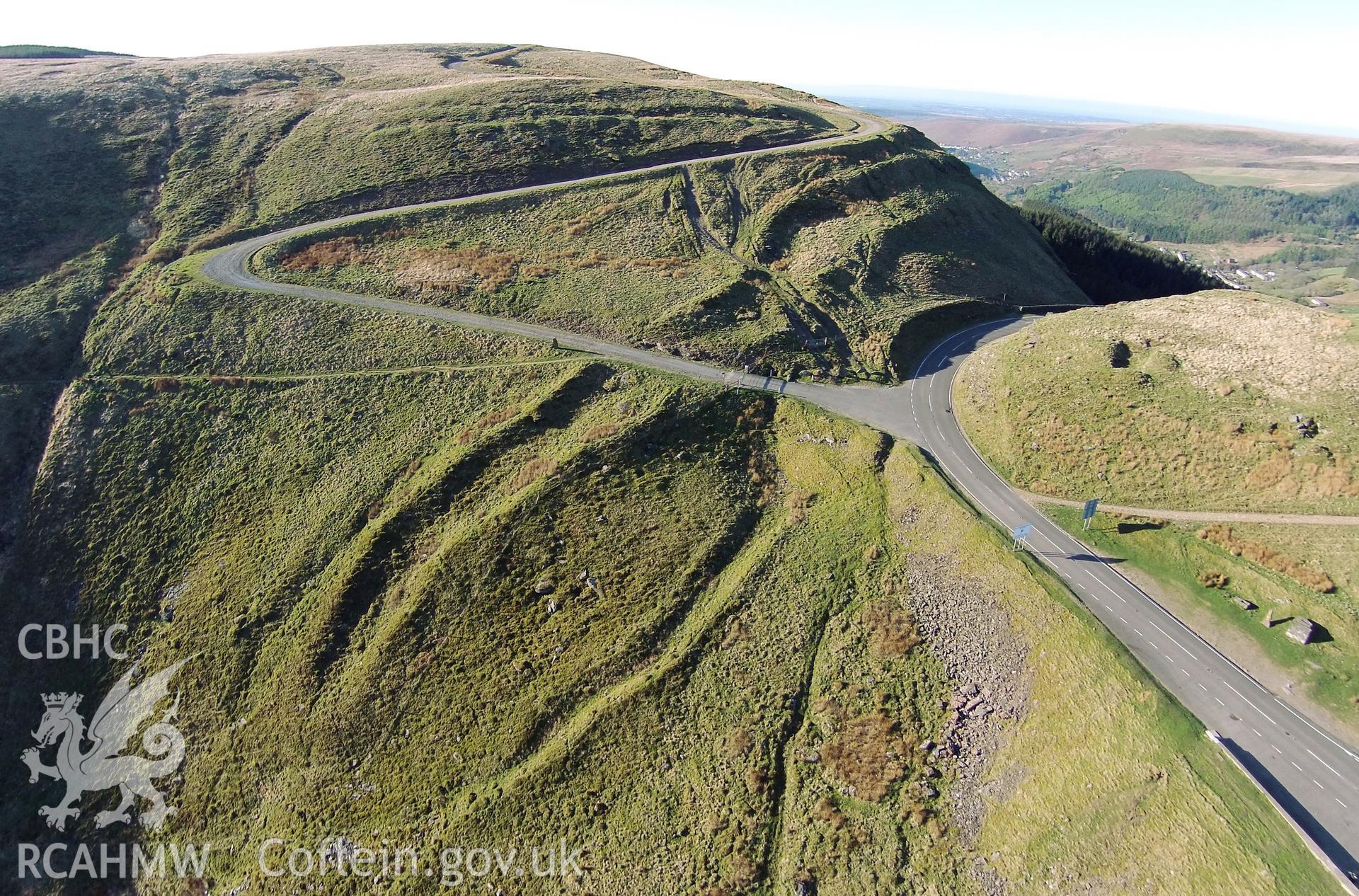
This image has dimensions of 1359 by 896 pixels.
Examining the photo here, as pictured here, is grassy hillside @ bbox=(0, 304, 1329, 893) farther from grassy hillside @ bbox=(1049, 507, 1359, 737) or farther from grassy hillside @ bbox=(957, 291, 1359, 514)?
grassy hillside @ bbox=(957, 291, 1359, 514)

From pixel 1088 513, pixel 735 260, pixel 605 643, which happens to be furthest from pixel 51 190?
pixel 1088 513

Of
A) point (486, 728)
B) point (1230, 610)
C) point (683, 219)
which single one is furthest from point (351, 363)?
point (1230, 610)

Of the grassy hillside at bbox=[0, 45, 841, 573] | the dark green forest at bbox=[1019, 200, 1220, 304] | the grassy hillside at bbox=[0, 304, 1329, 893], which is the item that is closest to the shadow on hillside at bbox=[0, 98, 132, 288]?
the grassy hillside at bbox=[0, 45, 841, 573]

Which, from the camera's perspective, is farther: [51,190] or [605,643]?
[51,190]

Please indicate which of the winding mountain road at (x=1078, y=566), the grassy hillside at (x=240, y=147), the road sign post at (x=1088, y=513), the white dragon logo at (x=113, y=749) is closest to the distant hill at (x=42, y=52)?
the grassy hillside at (x=240, y=147)

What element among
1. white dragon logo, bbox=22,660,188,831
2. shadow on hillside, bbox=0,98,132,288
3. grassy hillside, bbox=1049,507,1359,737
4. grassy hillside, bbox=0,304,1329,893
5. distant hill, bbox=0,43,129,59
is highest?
distant hill, bbox=0,43,129,59

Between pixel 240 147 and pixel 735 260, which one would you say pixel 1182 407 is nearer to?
pixel 735 260
